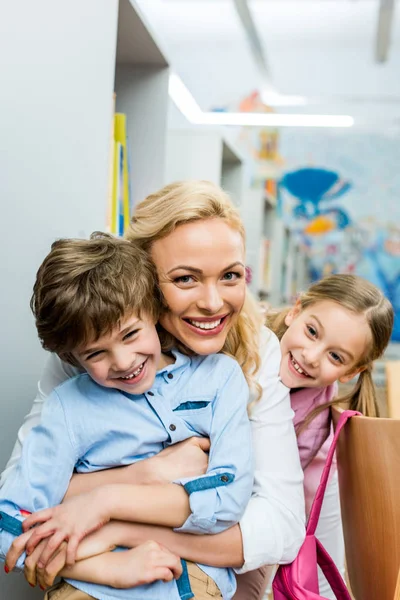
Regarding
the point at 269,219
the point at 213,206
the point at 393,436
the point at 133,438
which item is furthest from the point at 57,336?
the point at 269,219

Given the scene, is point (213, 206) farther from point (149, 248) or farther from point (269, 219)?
point (269, 219)

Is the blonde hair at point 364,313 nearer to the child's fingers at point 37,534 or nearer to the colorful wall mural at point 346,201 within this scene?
the child's fingers at point 37,534

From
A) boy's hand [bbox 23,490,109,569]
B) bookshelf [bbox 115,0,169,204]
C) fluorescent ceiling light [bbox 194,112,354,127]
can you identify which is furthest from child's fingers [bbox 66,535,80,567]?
fluorescent ceiling light [bbox 194,112,354,127]

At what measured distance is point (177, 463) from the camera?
1139 mm

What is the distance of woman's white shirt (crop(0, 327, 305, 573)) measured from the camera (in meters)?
1.13

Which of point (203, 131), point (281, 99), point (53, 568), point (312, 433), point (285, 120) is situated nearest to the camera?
point (53, 568)

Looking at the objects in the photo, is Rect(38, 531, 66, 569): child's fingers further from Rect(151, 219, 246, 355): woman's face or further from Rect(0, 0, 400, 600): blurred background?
Rect(151, 219, 246, 355): woman's face

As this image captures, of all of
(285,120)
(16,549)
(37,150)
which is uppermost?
(285,120)

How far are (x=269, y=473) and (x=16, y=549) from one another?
0.43 m

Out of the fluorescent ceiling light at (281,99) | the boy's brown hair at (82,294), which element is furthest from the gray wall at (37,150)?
the fluorescent ceiling light at (281,99)

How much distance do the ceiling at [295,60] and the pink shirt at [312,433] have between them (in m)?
5.39

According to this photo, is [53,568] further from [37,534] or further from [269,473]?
[269,473]

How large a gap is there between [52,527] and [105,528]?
0.09 metres

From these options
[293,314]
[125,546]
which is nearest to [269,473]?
[125,546]
